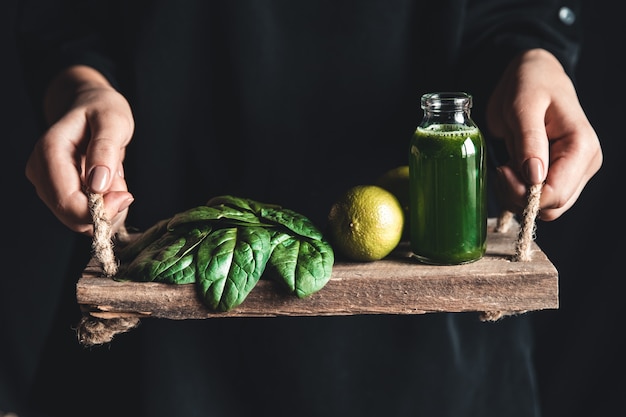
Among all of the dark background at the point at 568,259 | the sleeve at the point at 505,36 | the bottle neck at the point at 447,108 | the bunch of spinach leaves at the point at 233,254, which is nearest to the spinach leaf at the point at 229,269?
the bunch of spinach leaves at the point at 233,254

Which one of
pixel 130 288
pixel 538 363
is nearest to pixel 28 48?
pixel 130 288

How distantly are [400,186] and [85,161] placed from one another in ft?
1.33

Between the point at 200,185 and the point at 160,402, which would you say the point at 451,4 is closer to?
the point at 200,185

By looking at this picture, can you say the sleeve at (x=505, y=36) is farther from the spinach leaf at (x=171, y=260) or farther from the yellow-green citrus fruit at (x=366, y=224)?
the spinach leaf at (x=171, y=260)

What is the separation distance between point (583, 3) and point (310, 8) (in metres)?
0.76

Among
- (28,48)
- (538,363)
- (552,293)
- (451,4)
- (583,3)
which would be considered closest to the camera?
(552,293)

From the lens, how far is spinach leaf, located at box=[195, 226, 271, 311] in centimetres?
80

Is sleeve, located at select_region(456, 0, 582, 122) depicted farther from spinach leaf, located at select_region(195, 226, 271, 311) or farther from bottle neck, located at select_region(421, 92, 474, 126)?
spinach leaf, located at select_region(195, 226, 271, 311)

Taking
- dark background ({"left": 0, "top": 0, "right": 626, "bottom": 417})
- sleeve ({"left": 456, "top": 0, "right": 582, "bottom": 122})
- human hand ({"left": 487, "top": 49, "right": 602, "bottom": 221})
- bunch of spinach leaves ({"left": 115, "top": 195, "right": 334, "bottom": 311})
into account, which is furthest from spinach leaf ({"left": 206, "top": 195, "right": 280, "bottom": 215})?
dark background ({"left": 0, "top": 0, "right": 626, "bottom": 417})

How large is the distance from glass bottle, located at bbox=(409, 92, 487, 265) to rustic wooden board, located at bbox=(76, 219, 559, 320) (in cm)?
3

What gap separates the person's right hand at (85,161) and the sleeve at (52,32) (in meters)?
0.27

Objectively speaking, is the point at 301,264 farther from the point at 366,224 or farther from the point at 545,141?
the point at 545,141

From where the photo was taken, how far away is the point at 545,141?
83 centimetres

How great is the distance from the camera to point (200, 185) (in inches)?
45.9
